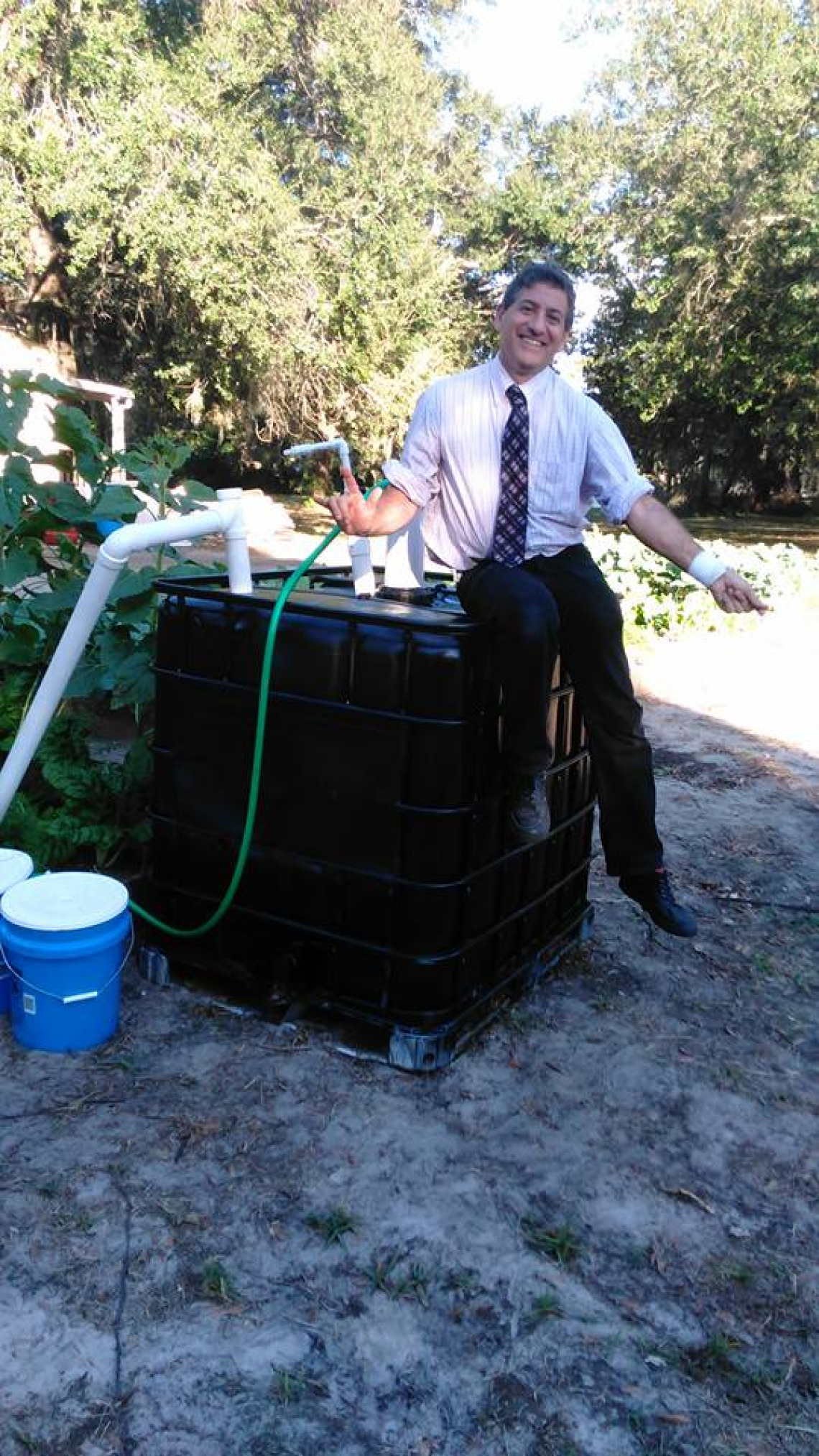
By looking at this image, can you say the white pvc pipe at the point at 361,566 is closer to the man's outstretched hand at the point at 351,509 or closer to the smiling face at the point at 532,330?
the man's outstretched hand at the point at 351,509

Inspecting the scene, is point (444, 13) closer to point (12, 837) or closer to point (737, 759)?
point (737, 759)

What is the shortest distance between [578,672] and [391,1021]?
100cm

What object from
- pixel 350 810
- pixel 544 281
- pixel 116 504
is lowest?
pixel 350 810

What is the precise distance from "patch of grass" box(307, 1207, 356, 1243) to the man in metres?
0.97

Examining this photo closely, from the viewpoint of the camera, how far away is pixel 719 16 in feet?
68.4

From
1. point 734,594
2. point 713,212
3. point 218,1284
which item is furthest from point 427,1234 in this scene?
point 713,212

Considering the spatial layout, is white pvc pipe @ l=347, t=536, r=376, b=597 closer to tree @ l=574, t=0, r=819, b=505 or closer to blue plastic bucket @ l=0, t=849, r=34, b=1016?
blue plastic bucket @ l=0, t=849, r=34, b=1016

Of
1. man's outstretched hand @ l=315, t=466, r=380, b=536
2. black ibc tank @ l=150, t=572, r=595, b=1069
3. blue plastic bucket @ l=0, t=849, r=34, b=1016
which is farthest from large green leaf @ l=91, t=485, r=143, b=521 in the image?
blue plastic bucket @ l=0, t=849, r=34, b=1016

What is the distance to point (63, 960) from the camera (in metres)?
2.42

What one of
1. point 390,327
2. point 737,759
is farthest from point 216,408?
point 737,759

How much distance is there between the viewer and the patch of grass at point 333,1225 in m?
1.93

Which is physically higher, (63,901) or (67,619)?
(67,619)

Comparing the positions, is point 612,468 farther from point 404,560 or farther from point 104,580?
point 104,580

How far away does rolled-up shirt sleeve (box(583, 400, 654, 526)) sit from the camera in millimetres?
2697
